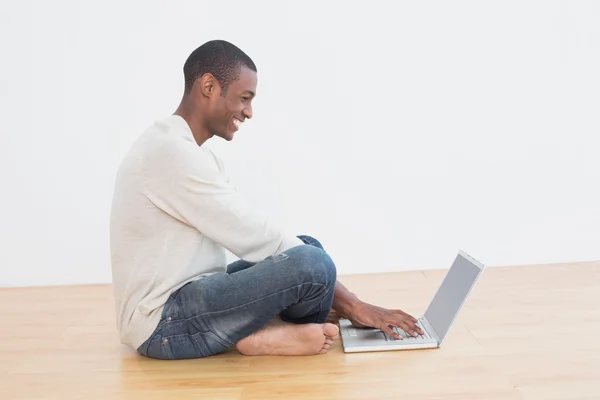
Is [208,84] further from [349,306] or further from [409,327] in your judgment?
[409,327]

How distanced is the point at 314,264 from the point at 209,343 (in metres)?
0.38

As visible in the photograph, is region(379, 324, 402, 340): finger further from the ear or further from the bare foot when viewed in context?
the ear

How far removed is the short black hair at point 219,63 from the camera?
2.26 m

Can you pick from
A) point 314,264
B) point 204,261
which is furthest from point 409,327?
point 204,261

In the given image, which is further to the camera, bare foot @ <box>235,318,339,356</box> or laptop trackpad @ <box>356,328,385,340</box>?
laptop trackpad @ <box>356,328,385,340</box>

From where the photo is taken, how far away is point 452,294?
2.32m

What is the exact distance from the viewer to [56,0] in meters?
3.76

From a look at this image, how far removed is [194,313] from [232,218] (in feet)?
0.91

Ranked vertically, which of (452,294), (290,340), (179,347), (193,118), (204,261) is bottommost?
(179,347)

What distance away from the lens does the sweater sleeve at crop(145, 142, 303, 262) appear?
2125 mm

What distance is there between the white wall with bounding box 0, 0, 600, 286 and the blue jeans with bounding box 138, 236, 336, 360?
1613 millimetres

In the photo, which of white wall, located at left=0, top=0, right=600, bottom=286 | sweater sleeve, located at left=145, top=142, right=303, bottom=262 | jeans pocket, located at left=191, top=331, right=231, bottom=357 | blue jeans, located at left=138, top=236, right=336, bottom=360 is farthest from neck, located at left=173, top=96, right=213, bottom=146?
white wall, located at left=0, top=0, right=600, bottom=286

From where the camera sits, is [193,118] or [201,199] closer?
[201,199]

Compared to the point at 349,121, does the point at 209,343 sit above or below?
below
